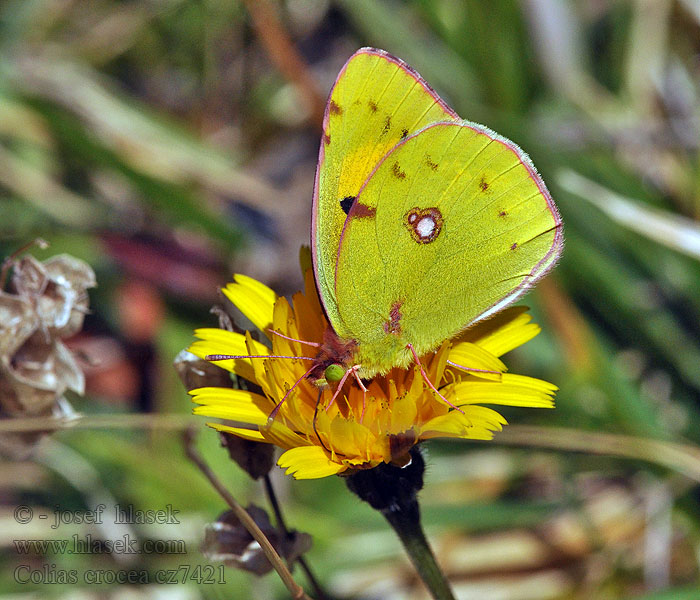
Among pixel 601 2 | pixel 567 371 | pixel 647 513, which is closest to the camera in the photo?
pixel 647 513

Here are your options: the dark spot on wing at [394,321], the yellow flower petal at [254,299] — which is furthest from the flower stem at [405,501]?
the yellow flower petal at [254,299]

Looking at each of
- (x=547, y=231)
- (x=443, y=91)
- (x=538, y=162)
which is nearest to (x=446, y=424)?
(x=547, y=231)

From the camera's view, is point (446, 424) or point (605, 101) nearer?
point (446, 424)

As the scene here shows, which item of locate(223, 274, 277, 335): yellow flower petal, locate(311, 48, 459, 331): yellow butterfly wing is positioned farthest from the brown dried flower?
locate(311, 48, 459, 331): yellow butterfly wing

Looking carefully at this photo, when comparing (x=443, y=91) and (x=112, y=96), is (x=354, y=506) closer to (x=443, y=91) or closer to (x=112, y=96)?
(x=443, y=91)

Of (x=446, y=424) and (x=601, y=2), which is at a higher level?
(x=601, y=2)

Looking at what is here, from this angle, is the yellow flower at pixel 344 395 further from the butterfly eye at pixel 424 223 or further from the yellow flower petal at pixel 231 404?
the butterfly eye at pixel 424 223

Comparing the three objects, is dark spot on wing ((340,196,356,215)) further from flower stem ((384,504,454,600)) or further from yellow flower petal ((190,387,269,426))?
flower stem ((384,504,454,600))
